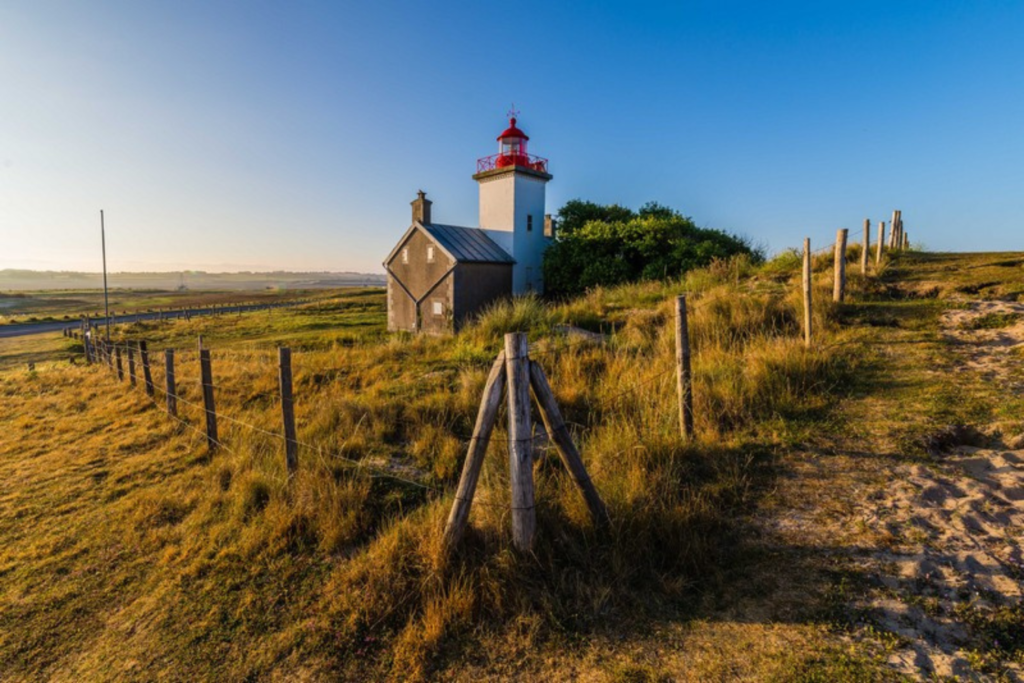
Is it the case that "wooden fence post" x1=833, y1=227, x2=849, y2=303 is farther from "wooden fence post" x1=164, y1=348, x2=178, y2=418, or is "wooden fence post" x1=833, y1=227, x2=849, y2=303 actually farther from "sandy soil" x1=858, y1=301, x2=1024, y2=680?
"wooden fence post" x1=164, y1=348, x2=178, y2=418

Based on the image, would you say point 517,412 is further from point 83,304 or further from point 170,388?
point 83,304

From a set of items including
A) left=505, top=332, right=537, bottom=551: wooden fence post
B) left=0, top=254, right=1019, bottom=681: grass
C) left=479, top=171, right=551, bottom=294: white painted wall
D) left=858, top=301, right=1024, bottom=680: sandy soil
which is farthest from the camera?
left=479, top=171, right=551, bottom=294: white painted wall

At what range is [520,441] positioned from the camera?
3.62m

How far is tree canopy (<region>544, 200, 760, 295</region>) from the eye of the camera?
77.5ft

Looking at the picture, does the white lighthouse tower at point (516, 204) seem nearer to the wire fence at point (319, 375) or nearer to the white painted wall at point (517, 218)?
the white painted wall at point (517, 218)

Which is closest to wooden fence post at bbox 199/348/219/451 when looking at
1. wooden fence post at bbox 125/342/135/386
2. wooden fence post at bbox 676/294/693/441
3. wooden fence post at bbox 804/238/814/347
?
wooden fence post at bbox 676/294/693/441

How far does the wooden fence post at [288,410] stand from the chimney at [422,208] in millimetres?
19230

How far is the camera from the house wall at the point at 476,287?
22.3 metres

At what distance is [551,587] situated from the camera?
11.8 ft

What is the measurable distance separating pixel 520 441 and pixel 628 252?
23.8 meters

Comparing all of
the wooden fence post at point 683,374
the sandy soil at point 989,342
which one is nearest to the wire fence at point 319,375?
the wooden fence post at point 683,374

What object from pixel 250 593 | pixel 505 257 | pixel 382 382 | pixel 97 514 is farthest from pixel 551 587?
pixel 505 257

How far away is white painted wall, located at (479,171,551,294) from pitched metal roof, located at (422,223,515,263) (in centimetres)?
76

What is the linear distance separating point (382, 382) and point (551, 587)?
7533 millimetres
